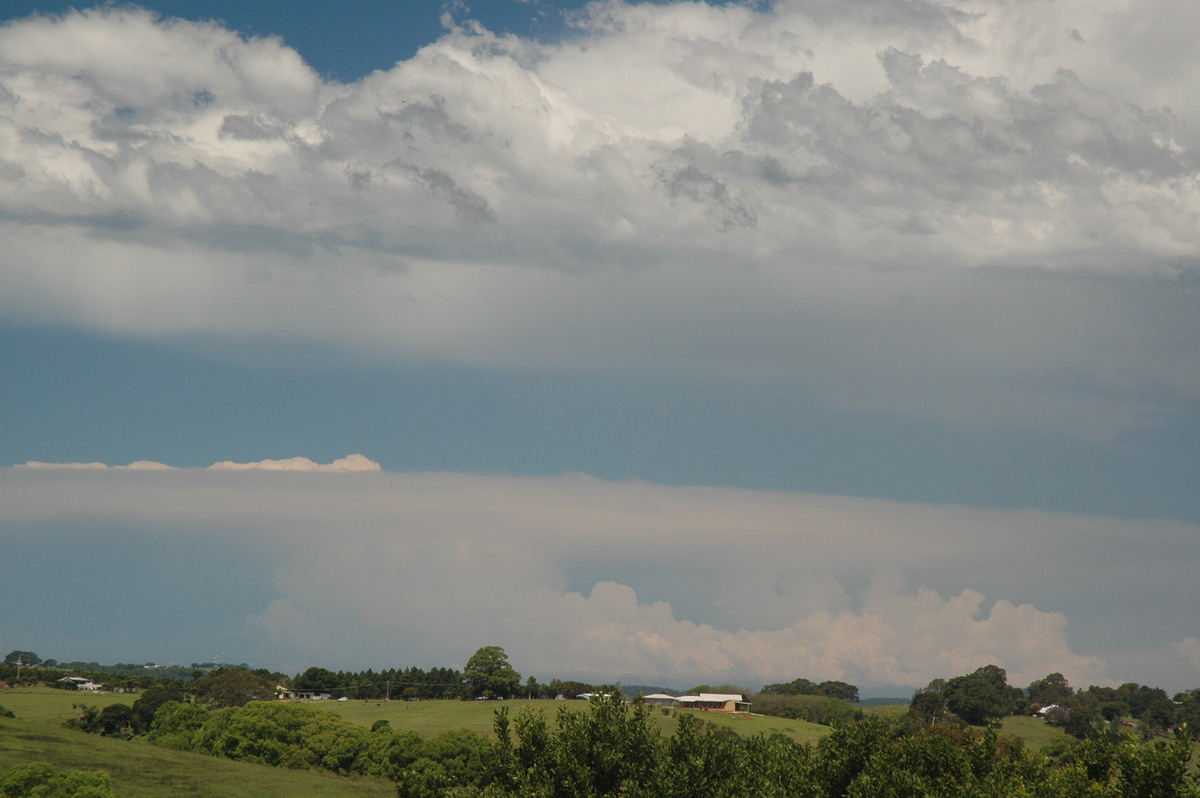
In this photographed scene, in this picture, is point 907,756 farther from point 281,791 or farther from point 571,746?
point 281,791

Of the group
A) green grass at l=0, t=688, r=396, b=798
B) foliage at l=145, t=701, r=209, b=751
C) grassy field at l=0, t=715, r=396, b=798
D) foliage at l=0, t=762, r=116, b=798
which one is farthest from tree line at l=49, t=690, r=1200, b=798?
foliage at l=145, t=701, r=209, b=751

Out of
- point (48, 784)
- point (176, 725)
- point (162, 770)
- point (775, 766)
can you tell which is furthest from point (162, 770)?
point (775, 766)

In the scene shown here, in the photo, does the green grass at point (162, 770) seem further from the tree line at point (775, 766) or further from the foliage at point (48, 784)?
the tree line at point (775, 766)

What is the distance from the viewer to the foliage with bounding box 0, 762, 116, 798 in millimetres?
104625

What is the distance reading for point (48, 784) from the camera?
4213 inches

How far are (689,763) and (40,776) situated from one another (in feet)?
312

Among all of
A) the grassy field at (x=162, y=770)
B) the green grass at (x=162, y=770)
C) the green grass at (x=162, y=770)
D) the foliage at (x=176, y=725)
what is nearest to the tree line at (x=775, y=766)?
the green grass at (x=162, y=770)

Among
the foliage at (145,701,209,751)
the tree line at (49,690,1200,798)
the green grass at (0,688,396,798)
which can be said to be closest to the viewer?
the tree line at (49,690,1200,798)

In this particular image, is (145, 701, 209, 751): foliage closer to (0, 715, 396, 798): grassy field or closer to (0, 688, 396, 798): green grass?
(0, 688, 396, 798): green grass

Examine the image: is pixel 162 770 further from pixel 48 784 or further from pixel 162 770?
pixel 48 784

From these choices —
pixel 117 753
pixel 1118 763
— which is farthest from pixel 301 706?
pixel 1118 763

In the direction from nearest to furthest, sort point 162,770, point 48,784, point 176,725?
1. point 48,784
2. point 162,770
3. point 176,725

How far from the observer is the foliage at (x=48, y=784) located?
343ft

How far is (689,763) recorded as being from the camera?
137 feet
